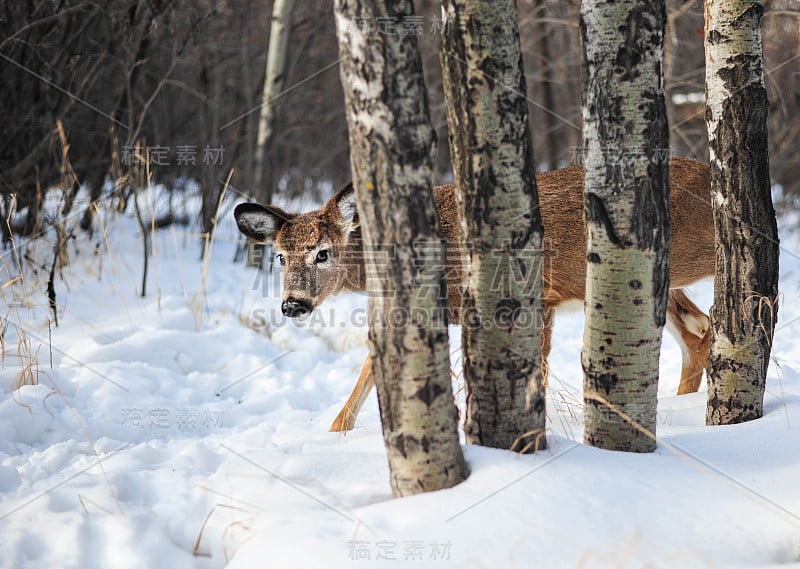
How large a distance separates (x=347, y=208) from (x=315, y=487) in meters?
2.60

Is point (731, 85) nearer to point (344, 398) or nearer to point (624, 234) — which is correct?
point (624, 234)

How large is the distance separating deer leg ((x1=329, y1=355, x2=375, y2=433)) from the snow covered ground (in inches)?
8.7

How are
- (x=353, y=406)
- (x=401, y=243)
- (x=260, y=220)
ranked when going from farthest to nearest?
(x=260, y=220)
(x=353, y=406)
(x=401, y=243)

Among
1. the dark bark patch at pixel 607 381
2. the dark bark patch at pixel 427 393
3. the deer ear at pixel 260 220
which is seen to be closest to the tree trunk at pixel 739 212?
the dark bark patch at pixel 607 381

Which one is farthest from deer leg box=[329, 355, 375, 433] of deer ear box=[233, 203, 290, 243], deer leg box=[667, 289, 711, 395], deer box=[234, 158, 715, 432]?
deer leg box=[667, 289, 711, 395]

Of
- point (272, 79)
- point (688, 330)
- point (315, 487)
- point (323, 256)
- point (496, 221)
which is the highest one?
point (272, 79)

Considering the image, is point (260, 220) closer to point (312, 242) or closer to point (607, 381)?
point (312, 242)

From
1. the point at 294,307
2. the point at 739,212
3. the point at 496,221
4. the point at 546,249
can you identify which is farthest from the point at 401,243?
the point at 546,249

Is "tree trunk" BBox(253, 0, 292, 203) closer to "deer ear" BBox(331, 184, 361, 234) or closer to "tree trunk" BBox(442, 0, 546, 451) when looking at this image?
"deer ear" BBox(331, 184, 361, 234)

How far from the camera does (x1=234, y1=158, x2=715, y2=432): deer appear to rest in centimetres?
454

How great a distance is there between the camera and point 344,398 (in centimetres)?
546

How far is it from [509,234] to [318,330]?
4.80m

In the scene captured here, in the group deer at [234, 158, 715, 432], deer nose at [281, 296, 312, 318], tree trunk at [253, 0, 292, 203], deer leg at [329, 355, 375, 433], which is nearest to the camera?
deer leg at [329, 355, 375, 433]

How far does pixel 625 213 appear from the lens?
271cm
